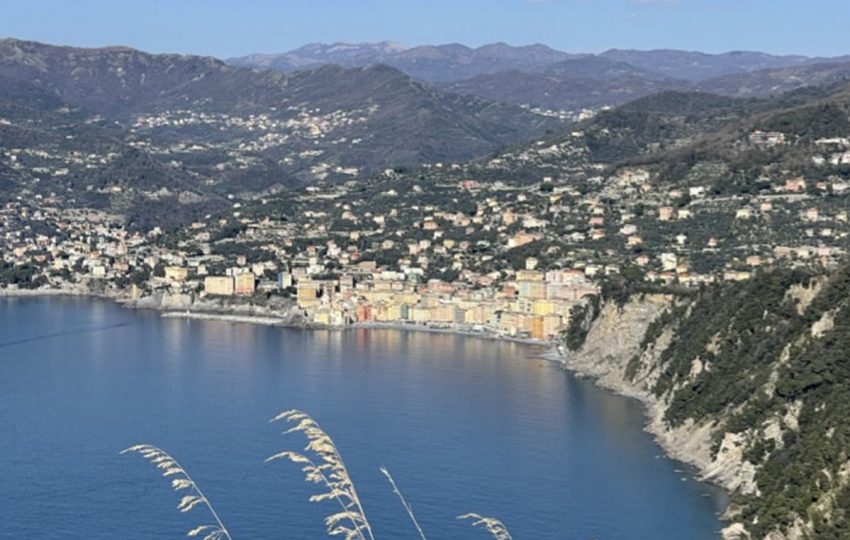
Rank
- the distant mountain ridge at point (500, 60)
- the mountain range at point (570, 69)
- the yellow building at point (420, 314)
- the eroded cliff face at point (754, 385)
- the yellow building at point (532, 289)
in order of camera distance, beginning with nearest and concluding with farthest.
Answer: the eroded cliff face at point (754, 385), the yellow building at point (532, 289), the yellow building at point (420, 314), the mountain range at point (570, 69), the distant mountain ridge at point (500, 60)

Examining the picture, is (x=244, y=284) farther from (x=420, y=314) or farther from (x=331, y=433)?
(x=331, y=433)

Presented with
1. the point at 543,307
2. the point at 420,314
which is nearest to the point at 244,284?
the point at 420,314

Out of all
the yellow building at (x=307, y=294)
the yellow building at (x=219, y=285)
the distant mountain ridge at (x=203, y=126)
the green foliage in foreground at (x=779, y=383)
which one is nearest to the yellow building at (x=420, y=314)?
the yellow building at (x=307, y=294)

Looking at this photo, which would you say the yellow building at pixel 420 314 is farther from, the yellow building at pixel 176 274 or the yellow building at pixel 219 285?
the yellow building at pixel 176 274

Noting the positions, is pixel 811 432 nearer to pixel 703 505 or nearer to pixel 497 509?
pixel 703 505

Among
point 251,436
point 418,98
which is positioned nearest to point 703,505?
point 251,436

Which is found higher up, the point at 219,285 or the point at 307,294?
the point at 219,285

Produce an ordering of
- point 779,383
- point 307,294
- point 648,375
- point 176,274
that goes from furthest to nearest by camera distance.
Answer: point 176,274 → point 307,294 → point 648,375 → point 779,383
